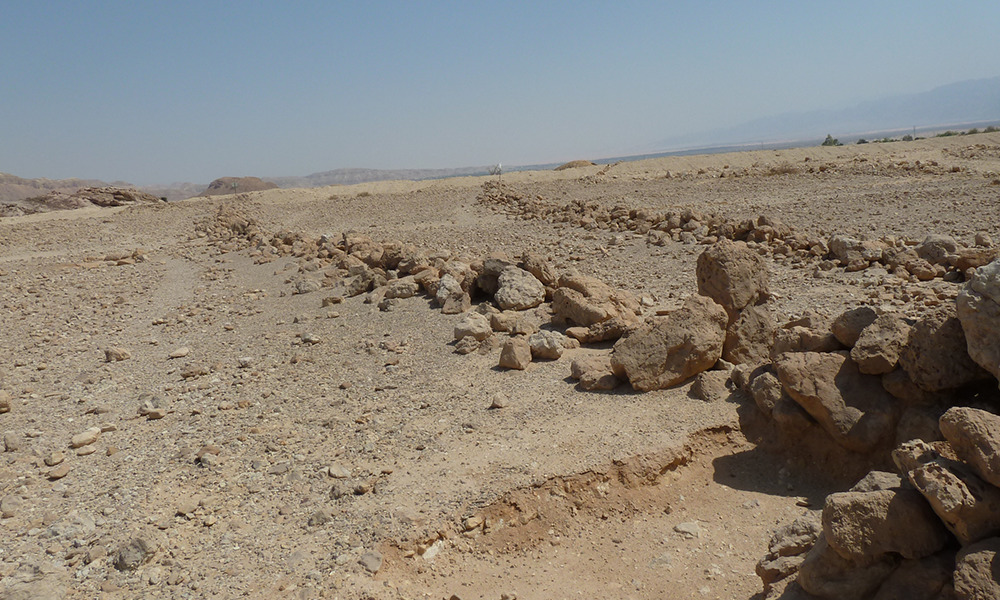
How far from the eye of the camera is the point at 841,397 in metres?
4.03

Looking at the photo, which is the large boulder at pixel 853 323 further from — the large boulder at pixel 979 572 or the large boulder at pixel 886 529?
the large boulder at pixel 979 572

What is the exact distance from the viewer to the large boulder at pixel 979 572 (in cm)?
218

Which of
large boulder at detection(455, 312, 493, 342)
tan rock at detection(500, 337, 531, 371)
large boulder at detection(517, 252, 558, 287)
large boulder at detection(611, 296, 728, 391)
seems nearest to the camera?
large boulder at detection(611, 296, 728, 391)

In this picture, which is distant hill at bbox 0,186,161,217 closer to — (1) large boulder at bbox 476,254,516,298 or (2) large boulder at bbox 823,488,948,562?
(1) large boulder at bbox 476,254,516,298

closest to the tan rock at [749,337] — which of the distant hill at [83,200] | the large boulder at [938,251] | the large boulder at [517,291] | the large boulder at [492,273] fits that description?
the large boulder at [517,291]

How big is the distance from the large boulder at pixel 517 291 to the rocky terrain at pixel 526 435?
3cm

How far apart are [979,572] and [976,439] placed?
0.51m

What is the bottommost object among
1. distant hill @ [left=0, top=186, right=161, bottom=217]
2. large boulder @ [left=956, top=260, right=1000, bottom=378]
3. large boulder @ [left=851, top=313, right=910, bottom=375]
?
large boulder @ [left=851, top=313, right=910, bottom=375]

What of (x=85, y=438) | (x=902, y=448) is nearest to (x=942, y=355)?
(x=902, y=448)

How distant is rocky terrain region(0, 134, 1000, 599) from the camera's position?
320cm

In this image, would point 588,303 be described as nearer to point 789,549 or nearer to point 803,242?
point 789,549

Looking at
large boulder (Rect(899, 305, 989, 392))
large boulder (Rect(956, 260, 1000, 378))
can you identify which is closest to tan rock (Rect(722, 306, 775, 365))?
large boulder (Rect(899, 305, 989, 392))

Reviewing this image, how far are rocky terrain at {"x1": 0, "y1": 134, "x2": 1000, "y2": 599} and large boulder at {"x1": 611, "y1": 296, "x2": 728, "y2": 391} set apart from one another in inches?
1.0

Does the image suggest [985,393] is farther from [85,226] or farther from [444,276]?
[85,226]
